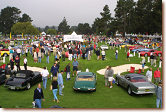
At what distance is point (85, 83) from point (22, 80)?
441 centimetres

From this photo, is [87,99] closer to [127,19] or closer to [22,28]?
[127,19]

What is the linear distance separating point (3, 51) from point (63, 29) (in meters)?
132

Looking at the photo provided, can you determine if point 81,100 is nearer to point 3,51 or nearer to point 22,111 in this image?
point 22,111

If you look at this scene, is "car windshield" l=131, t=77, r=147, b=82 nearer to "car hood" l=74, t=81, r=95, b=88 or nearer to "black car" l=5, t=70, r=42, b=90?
"car hood" l=74, t=81, r=95, b=88

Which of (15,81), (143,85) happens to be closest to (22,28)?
(15,81)

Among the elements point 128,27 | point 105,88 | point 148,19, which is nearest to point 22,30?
point 128,27

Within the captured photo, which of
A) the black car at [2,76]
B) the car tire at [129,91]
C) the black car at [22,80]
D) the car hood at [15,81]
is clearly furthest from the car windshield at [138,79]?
the black car at [2,76]

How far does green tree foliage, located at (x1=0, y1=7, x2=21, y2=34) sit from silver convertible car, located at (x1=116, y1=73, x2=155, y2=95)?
80.3 m

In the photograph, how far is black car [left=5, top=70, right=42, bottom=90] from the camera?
12.7m

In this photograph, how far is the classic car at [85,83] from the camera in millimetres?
12456

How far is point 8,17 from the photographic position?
87.4 meters

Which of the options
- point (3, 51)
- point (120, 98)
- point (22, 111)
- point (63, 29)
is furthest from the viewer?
point (63, 29)

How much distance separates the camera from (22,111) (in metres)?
8.47

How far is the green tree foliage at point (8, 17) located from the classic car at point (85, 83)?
78.5m
